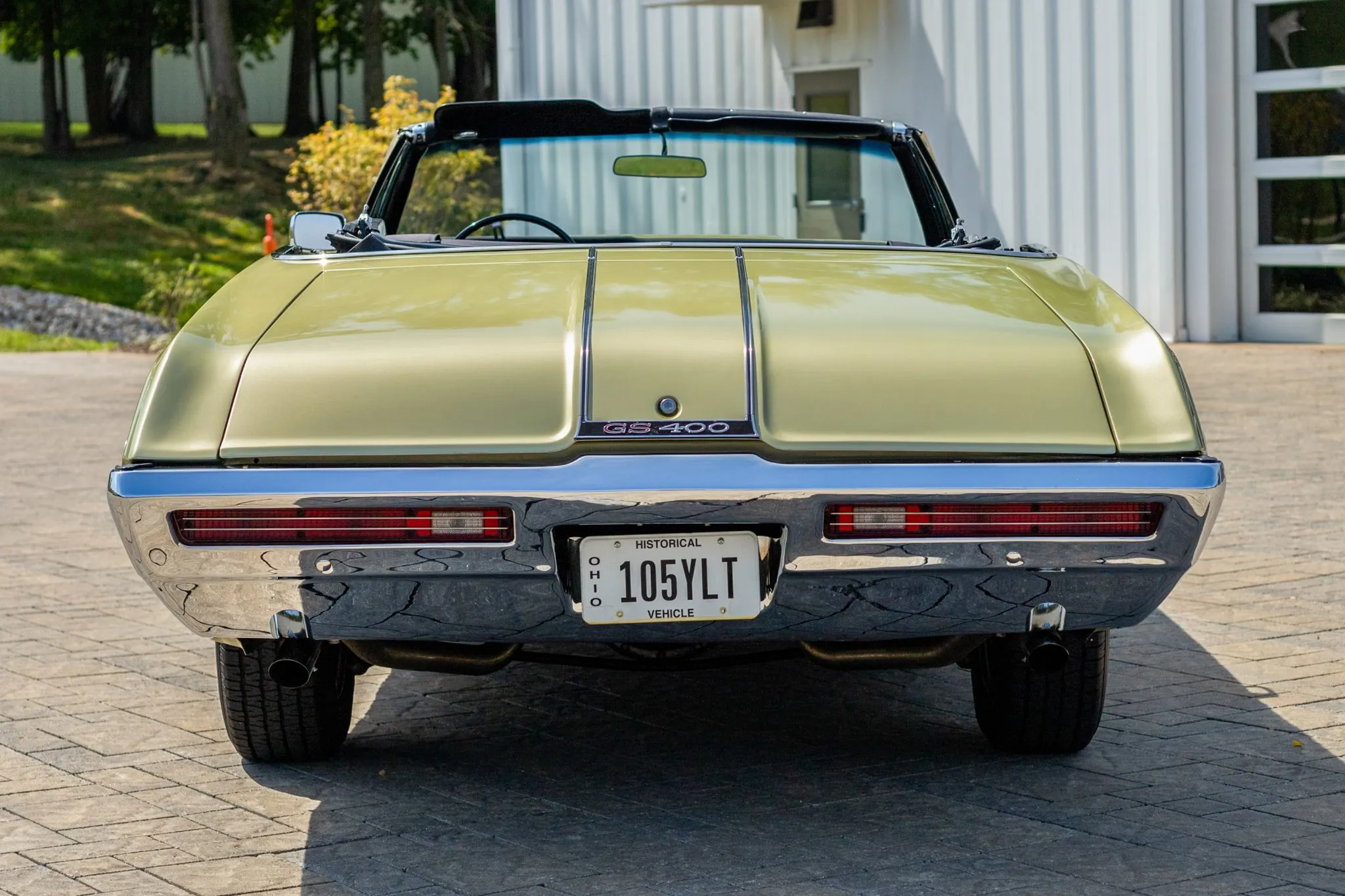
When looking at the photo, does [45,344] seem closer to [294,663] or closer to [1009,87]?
[1009,87]

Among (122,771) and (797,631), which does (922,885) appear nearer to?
(797,631)

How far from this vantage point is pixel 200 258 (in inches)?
1078

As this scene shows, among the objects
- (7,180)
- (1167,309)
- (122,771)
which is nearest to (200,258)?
(7,180)

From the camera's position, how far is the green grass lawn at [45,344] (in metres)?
17.9

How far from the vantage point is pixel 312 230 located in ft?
Result: 14.9

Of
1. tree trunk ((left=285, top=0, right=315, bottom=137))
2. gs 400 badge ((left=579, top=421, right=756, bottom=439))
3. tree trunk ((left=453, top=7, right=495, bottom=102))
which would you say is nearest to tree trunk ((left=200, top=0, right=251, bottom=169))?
tree trunk ((left=453, top=7, right=495, bottom=102))

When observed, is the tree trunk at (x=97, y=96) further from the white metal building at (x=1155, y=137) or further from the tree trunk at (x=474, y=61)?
the white metal building at (x=1155, y=137)

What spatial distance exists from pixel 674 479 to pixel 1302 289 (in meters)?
11.9

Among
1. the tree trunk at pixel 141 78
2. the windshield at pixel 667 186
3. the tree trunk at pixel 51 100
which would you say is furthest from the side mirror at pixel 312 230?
the tree trunk at pixel 141 78

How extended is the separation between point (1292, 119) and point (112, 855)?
41.1ft

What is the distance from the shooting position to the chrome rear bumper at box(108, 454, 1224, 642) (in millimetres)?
3174

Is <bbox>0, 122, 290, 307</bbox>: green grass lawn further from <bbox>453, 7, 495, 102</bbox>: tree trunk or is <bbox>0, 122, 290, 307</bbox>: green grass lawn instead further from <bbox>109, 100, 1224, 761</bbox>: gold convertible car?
Result: <bbox>109, 100, 1224, 761</bbox>: gold convertible car

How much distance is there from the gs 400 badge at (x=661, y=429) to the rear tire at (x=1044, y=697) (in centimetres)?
101

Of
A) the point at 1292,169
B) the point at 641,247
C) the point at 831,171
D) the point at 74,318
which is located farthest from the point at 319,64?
the point at 641,247
